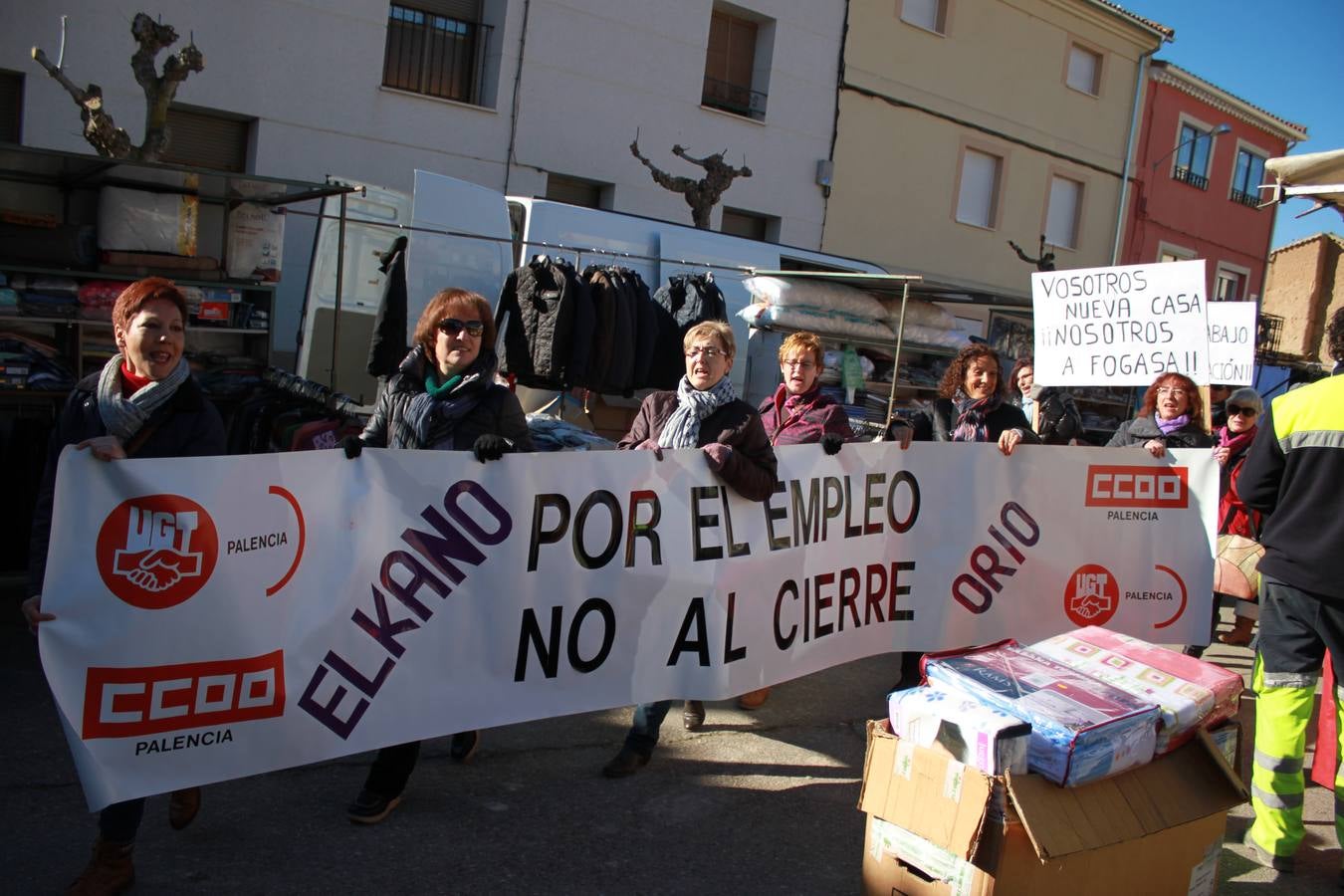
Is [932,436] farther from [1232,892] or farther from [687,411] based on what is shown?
[1232,892]

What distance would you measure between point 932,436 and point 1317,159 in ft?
8.71

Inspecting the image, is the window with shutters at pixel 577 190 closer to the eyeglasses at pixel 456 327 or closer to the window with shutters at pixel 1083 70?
the eyeglasses at pixel 456 327

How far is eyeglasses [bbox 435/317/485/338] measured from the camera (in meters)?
3.89

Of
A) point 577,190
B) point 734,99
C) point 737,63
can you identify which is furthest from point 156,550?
point 737,63

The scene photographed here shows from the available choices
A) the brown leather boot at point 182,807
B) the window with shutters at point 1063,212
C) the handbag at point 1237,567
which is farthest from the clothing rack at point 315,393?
the window with shutters at point 1063,212

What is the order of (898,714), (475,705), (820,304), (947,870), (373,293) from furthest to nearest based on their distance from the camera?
1. (820,304)
2. (373,293)
3. (475,705)
4. (898,714)
5. (947,870)

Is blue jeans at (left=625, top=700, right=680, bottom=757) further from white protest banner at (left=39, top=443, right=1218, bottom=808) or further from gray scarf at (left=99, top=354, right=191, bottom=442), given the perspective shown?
gray scarf at (left=99, top=354, right=191, bottom=442)

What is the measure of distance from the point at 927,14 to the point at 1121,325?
13885mm

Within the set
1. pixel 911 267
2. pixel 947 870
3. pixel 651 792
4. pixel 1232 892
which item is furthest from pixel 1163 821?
pixel 911 267

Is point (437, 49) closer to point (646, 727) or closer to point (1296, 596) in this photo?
point (646, 727)

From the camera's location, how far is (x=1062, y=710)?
3.14 meters

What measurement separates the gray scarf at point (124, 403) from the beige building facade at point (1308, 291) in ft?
130

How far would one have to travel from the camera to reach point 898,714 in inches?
129

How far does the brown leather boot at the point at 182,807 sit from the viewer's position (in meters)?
3.50
